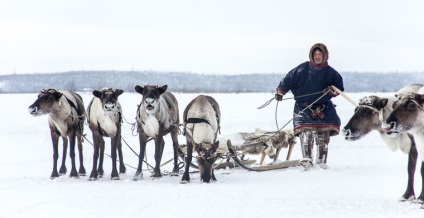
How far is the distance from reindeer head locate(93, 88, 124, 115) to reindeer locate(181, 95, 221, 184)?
4.34 feet

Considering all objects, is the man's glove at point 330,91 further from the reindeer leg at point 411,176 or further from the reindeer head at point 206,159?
the reindeer leg at point 411,176

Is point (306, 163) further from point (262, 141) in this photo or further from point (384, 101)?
point (384, 101)

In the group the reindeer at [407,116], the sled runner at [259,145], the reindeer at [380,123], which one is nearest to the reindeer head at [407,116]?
the reindeer at [407,116]

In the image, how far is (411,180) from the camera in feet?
28.1

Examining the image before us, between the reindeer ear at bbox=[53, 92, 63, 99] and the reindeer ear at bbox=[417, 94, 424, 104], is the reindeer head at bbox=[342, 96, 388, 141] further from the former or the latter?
the reindeer ear at bbox=[53, 92, 63, 99]

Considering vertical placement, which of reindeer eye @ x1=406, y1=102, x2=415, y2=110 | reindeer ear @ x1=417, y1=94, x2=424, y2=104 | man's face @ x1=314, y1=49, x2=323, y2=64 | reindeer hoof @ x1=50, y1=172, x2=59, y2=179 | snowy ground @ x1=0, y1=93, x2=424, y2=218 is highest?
man's face @ x1=314, y1=49, x2=323, y2=64

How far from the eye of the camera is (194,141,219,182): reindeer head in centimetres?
1072

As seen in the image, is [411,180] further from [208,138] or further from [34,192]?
[34,192]

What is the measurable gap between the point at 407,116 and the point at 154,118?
518 cm

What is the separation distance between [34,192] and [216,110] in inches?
150

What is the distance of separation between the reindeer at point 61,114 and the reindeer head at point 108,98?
86 cm

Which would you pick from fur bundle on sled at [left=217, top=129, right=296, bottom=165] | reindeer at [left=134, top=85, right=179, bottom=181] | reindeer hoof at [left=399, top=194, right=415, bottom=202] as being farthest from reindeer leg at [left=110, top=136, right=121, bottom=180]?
reindeer hoof at [left=399, top=194, right=415, bottom=202]

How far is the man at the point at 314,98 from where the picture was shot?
11.8 m

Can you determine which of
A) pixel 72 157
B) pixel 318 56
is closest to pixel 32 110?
pixel 72 157
